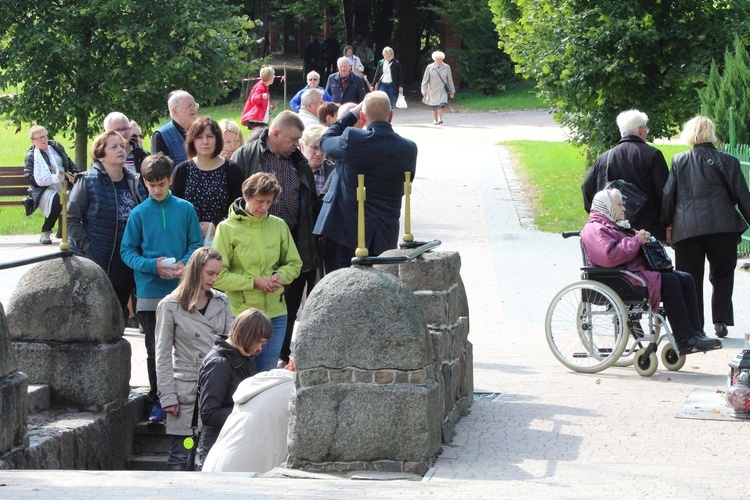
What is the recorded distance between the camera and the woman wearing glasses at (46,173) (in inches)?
661

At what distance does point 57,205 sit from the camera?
670 inches

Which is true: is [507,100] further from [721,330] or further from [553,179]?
[721,330]

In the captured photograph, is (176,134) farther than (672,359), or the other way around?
(176,134)

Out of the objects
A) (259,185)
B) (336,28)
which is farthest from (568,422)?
(336,28)

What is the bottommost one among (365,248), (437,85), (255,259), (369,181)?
(255,259)

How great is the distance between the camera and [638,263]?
9.61m

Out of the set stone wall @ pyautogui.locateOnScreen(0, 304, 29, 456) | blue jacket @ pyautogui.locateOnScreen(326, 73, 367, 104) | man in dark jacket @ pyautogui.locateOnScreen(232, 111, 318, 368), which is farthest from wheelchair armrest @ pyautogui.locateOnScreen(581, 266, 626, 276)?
blue jacket @ pyautogui.locateOnScreen(326, 73, 367, 104)

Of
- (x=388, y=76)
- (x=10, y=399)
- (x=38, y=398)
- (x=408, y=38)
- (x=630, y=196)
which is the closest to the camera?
(x=10, y=399)

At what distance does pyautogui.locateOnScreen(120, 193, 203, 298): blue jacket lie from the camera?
338 inches

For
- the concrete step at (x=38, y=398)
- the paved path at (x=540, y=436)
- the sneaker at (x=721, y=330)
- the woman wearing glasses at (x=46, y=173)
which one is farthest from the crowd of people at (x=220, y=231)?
the woman wearing glasses at (x=46, y=173)

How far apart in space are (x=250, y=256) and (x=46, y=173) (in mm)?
9257

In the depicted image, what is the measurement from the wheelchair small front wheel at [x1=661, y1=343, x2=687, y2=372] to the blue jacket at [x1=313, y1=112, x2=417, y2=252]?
231cm

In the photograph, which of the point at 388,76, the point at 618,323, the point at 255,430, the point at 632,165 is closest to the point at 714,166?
the point at 632,165

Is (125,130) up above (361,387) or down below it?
above
